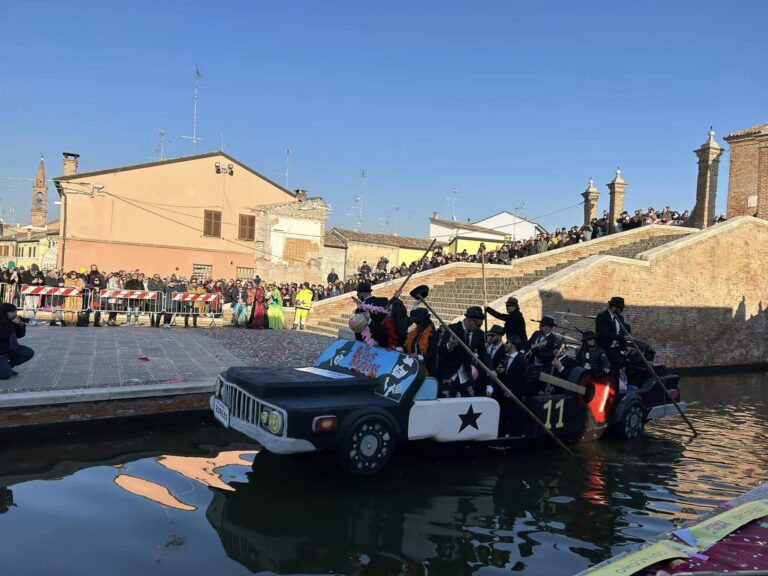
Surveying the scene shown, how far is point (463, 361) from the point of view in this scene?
702cm

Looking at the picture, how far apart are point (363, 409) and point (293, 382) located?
0.78 meters

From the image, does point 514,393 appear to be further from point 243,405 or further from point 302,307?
point 302,307

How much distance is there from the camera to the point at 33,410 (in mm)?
7297

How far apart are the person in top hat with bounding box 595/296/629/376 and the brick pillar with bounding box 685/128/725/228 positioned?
1829 cm

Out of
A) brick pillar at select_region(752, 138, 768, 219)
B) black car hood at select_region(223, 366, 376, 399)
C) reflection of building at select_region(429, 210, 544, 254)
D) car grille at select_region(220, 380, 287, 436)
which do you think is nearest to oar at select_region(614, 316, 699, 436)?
black car hood at select_region(223, 366, 376, 399)

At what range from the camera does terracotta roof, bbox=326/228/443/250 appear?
4262 cm

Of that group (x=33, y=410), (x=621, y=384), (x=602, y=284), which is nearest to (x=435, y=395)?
(x=621, y=384)

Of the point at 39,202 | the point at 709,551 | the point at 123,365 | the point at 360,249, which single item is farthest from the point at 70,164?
the point at 39,202

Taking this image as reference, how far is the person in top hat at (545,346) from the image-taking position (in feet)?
26.9

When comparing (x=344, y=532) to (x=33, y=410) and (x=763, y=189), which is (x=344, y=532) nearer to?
(x=33, y=410)

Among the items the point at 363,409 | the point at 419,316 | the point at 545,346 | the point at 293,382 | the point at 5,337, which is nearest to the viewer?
the point at 363,409

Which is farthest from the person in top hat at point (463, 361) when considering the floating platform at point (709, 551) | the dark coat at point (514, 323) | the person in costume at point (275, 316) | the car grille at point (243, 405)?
the person in costume at point (275, 316)

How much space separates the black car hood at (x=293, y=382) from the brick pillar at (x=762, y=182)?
22427 millimetres

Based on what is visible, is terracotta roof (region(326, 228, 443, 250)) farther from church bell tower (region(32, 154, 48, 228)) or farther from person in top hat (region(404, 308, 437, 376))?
church bell tower (region(32, 154, 48, 228))
